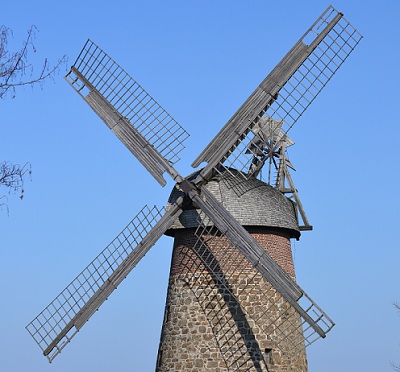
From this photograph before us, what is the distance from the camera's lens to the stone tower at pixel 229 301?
50.9 ft

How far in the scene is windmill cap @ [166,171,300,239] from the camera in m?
16.0

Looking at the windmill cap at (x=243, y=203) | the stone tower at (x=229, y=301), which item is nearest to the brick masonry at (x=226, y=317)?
the stone tower at (x=229, y=301)

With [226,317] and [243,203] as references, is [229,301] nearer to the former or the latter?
[226,317]

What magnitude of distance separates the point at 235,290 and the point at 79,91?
5710mm

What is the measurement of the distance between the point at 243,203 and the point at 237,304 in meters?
2.01

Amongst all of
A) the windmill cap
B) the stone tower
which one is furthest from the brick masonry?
the windmill cap

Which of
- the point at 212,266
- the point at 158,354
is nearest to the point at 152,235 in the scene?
the point at 212,266

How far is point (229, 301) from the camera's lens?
15.7m

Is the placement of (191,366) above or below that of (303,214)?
below

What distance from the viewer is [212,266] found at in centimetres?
1590

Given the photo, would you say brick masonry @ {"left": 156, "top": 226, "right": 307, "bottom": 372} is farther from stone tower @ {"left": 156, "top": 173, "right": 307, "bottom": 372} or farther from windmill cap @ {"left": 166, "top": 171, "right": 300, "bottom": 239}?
windmill cap @ {"left": 166, "top": 171, "right": 300, "bottom": 239}

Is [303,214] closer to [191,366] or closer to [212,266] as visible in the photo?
[212,266]

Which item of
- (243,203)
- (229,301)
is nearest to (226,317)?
(229,301)

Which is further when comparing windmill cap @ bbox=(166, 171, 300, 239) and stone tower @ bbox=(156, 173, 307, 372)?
windmill cap @ bbox=(166, 171, 300, 239)
